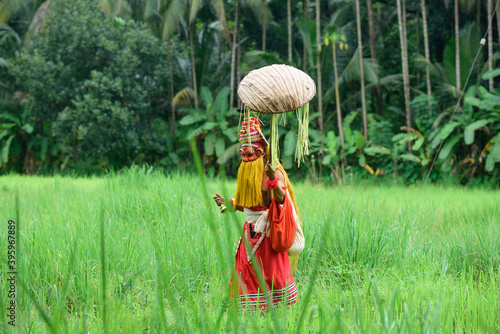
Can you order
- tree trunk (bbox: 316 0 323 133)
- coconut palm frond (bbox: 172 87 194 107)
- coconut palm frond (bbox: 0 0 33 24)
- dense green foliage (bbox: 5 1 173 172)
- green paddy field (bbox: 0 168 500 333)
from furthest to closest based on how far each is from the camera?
coconut palm frond (bbox: 172 87 194 107) < coconut palm frond (bbox: 0 0 33 24) < tree trunk (bbox: 316 0 323 133) < dense green foliage (bbox: 5 1 173 172) < green paddy field (bbox: 0 168 500 333)

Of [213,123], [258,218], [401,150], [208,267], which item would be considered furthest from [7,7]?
[258,218]

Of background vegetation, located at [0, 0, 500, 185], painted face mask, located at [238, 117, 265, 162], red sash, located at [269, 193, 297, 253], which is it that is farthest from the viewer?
background vegetation, located at [0, 0, 500, 185]

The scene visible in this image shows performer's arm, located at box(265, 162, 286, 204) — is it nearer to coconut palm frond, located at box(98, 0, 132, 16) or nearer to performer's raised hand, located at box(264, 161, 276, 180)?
performer's raised hand, located at box(264, 161, 276, 180)

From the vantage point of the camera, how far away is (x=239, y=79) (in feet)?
45.3

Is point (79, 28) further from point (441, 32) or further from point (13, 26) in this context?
point (441, 32)

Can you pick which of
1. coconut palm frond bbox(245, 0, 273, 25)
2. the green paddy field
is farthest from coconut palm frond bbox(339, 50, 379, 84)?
the green paddy field

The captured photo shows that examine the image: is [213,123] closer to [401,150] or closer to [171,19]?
[171,19]

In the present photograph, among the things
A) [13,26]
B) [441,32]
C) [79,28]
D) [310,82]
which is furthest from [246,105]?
[13,26]

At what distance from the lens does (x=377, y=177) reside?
1169cm

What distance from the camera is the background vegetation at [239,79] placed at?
1094 centimetres

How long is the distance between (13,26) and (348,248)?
19.7 m

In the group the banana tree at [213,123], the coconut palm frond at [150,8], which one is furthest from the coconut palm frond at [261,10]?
the coconut palm frond at [150,8]

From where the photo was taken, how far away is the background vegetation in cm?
1094

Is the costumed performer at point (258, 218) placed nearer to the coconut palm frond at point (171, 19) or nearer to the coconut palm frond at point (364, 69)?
the coconut palm frond at point (364, 69)
